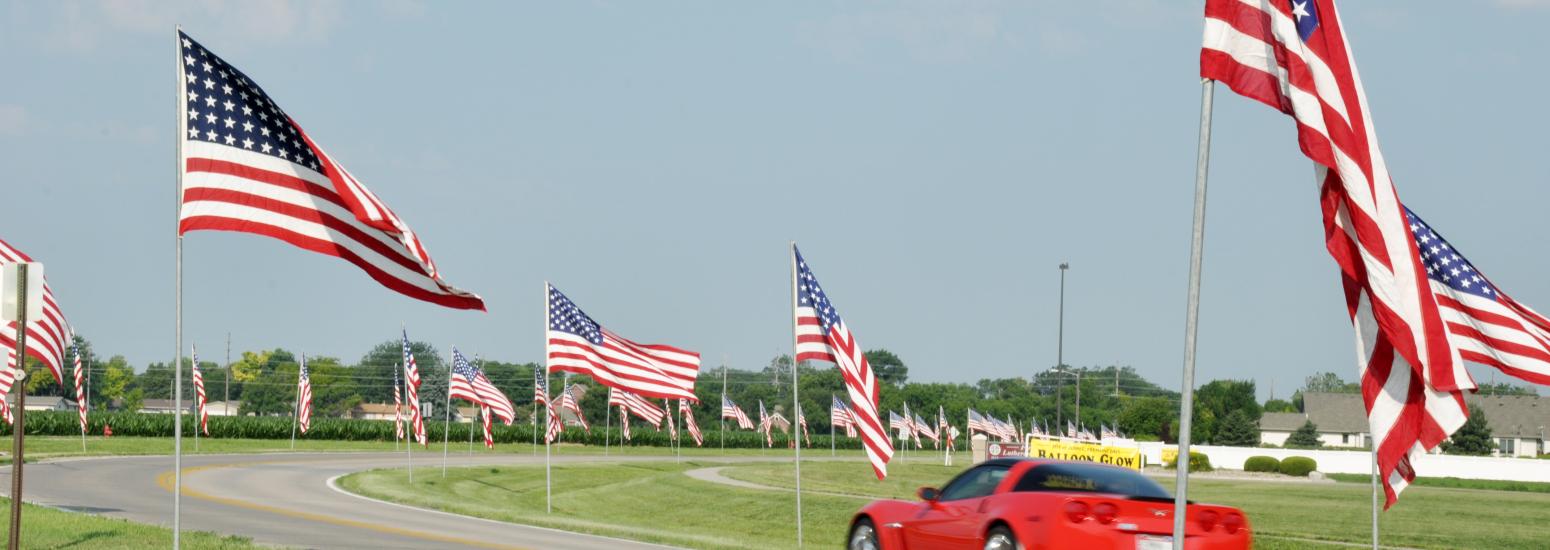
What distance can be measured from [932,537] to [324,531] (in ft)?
38.0

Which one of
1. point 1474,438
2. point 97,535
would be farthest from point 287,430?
point 1474,438

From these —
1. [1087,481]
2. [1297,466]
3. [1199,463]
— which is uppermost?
[1087,481]

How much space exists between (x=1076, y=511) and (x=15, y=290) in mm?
10134

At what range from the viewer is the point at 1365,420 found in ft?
436

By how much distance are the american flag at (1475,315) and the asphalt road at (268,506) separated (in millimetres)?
10155

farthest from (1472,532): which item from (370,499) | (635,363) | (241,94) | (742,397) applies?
(742,397)

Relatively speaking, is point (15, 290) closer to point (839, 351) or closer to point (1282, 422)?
point (839, 351)

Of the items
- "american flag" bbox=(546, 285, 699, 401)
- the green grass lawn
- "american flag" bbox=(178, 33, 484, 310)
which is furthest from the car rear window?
"american flag" bbox=(546, 285, 699, 401)

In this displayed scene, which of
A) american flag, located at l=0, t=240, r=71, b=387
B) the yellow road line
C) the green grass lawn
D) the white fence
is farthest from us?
the white fence

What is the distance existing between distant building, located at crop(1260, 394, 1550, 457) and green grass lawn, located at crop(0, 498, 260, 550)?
365ft

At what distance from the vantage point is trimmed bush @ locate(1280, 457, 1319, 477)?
64.9 m

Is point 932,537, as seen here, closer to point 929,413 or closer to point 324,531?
point 324,531

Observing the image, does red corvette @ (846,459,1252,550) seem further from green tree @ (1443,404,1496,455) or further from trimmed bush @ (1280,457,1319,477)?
green tree @ (1443,404,1496,455)

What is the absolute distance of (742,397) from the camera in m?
172
